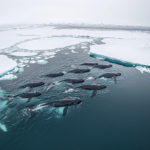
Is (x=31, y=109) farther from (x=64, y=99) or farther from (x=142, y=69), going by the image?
(x=142, y=69)

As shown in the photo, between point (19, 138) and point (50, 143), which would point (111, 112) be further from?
point (19, 138)

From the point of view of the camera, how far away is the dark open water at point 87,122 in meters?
6.11

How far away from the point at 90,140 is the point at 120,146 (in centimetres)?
148

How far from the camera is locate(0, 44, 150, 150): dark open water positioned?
6.11 m

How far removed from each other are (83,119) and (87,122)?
0.32 meters

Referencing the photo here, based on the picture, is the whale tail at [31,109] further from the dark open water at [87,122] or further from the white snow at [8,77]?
the white snow at [8,77]

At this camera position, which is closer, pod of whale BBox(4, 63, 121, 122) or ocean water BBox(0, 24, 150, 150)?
ocean water BBox(0, 24, 150, 150)

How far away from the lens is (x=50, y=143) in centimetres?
615

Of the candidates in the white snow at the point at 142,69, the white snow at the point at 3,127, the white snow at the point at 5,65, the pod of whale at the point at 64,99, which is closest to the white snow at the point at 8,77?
the white snow at the point at 5,65

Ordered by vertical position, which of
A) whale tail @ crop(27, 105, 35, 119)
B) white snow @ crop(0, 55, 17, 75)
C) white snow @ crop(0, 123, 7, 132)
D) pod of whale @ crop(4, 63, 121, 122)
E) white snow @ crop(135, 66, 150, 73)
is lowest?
white snow @ crop(0, 123, 7, 132)

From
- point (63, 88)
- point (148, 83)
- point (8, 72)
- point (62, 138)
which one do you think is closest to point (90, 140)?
point (62, 138)

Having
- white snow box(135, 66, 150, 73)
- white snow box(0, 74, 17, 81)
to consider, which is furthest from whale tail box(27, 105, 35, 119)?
white snow box(135, 66, 150, 73)

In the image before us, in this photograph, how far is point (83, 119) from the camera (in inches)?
295

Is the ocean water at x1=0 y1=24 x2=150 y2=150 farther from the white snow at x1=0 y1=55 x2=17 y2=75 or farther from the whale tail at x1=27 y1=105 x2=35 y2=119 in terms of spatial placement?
the white snow at x1=0 y1=55 x2=17 y2=75
